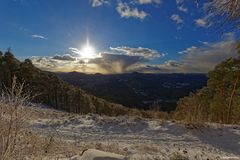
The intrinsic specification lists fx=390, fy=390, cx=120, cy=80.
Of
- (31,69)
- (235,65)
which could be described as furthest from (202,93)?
(31,69)

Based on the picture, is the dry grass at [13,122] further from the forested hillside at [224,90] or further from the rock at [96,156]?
the forested hillside at [224,90]

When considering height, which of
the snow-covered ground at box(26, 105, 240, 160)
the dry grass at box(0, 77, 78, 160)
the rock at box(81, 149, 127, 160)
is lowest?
the snow-covered ground at box(26, 105, 240, 160)

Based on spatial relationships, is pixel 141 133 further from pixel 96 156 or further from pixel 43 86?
pixel 43 86

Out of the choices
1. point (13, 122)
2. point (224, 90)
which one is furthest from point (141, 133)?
point (224, 90)

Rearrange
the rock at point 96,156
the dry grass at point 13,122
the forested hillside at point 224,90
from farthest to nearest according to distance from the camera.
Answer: the forested hillside at point 224,90 → the rock at point 96,156 → the dry grass at point 13,122

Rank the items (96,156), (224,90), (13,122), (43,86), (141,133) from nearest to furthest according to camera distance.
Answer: (13,122) → (96,156) → (141,133) → (224,90) → (43,86)

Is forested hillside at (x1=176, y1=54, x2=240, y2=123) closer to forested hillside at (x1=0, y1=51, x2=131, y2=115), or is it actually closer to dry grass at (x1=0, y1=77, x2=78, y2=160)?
forested hillside at (x1=0, y1=51, x2=131, y2=115)

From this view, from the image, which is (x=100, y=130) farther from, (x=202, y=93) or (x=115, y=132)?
(x=202, y=93)

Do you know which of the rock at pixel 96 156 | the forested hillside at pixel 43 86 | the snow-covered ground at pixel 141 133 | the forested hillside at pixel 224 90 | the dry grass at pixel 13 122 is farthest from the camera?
the forested hillside at pixel 43 86

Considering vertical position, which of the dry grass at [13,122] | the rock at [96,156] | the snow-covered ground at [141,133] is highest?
the dry grass at [13,122]

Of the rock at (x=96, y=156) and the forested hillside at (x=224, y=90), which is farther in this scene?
the forested hillside at (x=224, y=90)

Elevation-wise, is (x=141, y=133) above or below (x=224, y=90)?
below

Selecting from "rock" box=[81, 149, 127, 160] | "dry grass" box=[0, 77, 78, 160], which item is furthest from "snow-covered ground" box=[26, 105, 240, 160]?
"dry grass" box=[0, 77, 78, 160]

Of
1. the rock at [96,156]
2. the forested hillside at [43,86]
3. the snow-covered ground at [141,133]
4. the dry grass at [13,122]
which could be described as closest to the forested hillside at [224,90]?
the snow-covered ground at [141,133]
